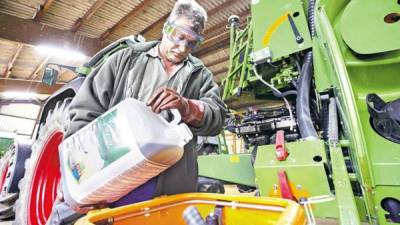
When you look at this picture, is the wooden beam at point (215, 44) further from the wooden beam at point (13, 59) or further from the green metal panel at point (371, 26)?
the wooden beam at point (13, 59)

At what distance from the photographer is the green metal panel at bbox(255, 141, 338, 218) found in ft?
4.79

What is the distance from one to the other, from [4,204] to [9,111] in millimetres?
16823

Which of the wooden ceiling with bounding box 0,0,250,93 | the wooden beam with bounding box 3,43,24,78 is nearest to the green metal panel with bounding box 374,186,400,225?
the wooden ceiling with bounding box 0,0,250,93

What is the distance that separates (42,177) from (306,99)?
7.85 feet

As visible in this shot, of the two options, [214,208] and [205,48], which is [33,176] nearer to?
[214,208]

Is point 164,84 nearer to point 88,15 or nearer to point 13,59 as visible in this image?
point 88,15

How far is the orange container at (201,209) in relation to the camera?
2.52ft

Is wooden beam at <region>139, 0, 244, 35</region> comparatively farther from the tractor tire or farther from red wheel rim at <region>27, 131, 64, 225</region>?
red wheel rim at <region>27, 131, 64, 225</region>


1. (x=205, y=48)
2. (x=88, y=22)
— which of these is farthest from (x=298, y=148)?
(x=88, y=22)

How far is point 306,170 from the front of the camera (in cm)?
148

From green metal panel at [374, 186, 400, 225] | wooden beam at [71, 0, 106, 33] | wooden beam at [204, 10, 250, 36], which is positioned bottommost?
green metal panel at [374, 186, 400, 225]

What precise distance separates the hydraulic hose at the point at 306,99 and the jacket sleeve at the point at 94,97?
134 centimetres

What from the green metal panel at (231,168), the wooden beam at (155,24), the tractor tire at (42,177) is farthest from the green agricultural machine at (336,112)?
the wooden beam at (155,24)

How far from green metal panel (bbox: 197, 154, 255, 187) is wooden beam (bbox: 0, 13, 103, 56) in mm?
3783
